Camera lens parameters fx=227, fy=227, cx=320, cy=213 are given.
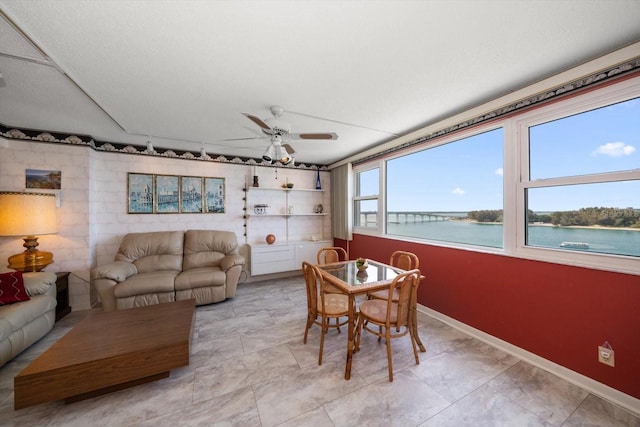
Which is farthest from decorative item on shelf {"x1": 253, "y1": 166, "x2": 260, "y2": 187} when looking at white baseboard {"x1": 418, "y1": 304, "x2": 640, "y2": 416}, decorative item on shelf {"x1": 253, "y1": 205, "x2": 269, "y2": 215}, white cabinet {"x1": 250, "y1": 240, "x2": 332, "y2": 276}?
white baseboard {"x1": 418, "y1": 304, "x2": 640, "y2": 416}

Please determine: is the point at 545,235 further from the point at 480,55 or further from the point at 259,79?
the point at 259,79

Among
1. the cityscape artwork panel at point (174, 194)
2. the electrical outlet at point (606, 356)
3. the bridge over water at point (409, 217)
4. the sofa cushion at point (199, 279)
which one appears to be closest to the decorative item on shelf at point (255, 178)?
the cityscape artwork panel at point (174, 194)

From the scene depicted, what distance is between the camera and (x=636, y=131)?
1637 millimetres

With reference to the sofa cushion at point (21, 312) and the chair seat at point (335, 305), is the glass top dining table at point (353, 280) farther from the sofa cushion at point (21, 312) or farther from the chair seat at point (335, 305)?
the sofa cushion at point (21, 312)

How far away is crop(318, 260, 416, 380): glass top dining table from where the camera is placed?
6.23 ft

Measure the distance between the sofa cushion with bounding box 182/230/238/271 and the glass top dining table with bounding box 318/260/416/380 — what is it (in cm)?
209

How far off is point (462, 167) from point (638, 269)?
174 centimetres

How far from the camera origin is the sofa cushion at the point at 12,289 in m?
2.22

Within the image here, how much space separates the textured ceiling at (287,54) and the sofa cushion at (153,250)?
1784mm

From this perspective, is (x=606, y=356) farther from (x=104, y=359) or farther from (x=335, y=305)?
(x=104, y=359)

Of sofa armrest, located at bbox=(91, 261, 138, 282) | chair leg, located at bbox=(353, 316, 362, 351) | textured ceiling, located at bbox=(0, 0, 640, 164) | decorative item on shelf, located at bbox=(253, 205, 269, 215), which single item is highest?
textured ceiling, located at bbox=(0, 0, 640, 164)

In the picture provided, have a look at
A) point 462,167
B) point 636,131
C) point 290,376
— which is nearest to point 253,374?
point 290,376

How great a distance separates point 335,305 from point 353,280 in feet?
1.01

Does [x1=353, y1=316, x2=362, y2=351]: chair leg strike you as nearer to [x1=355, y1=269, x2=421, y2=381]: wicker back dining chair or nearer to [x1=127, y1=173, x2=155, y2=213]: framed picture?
[x1=355, y1=269, x2=421, y2=381]: wicker back dining chair
